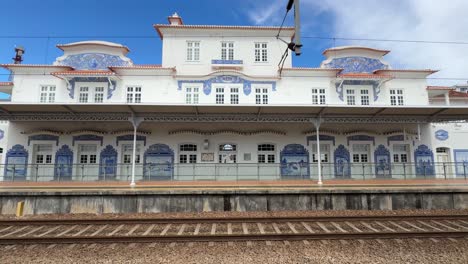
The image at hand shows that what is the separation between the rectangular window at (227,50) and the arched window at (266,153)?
7.56 m

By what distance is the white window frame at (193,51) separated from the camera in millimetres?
21131

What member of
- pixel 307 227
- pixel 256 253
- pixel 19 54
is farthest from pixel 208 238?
pixel 19 54

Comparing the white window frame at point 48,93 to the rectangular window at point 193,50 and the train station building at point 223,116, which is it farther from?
the rectangular window at point 193,50

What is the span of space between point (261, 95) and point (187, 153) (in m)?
6.66

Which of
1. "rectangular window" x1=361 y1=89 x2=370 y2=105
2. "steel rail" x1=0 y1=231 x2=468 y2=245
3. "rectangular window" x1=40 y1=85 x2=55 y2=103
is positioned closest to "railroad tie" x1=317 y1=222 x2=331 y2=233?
"steel rail" x1=0 y1=231 x2=468 y2=245

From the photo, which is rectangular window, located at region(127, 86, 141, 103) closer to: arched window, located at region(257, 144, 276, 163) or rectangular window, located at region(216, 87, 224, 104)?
rectangular window, located at region(216, 87, 224, 104)

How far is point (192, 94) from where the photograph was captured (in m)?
19.8

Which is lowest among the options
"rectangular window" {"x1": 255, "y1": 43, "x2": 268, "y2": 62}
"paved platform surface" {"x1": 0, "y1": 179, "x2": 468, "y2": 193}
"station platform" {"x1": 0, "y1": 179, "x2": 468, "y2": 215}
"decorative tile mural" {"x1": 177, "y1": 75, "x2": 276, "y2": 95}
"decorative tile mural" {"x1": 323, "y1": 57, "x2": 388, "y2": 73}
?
"station platform" {"x1": 0, "y1": 179, "x2": 468, "y2": 215}

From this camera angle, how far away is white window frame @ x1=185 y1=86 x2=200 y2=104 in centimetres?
1978

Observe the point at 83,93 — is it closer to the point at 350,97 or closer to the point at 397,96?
the point at 350,97

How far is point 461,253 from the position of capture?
Result: 5.86 metres

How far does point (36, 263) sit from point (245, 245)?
167 inches

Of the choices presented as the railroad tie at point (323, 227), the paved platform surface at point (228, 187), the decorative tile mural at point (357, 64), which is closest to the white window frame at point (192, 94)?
the paved platform surface at point (228, 187)

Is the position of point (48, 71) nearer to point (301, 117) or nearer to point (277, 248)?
point (301, 117)
